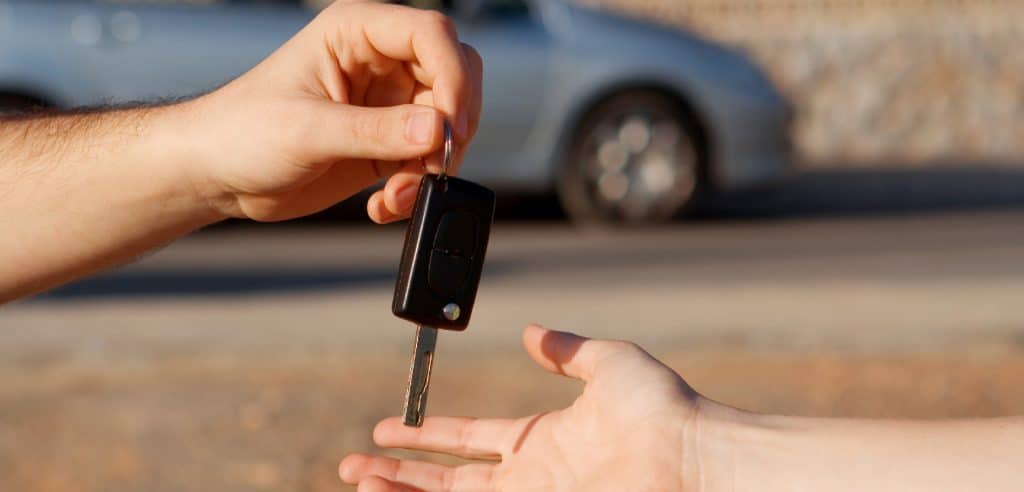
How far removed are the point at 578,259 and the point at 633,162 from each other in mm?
1360

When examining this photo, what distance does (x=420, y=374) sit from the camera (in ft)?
7.38

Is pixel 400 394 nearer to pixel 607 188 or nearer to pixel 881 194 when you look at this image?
pixel 607 188

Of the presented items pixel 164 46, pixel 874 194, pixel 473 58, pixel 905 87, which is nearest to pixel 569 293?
pixel 164 46

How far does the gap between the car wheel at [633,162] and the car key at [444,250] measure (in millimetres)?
7390

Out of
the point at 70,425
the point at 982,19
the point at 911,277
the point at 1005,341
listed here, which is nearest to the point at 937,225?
the point at 911,277

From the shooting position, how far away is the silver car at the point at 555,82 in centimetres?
894

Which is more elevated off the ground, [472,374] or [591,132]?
[591,132]

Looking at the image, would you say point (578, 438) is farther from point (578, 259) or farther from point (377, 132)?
point (578, 259)

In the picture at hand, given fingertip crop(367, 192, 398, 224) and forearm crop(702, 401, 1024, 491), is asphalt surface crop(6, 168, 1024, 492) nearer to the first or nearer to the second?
forearm crop(702, 401, 1024, 491)

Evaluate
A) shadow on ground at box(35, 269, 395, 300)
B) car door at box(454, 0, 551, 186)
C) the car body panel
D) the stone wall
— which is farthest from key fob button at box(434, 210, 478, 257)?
the stone wall

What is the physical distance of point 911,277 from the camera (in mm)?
7902

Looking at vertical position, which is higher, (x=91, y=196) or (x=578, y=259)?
(x=91, y=196)

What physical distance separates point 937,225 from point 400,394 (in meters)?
5.90

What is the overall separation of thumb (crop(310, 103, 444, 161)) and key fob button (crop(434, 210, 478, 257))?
9cm
